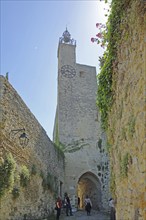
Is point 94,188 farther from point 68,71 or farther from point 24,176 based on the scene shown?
point 24,176

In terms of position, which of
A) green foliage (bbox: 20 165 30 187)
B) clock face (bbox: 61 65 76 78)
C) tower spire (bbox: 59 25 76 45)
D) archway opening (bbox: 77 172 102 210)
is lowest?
archway opening (bbox: 77 172 102 210)

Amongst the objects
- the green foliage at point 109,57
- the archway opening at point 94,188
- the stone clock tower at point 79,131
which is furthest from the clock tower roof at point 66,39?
the green foliage at point 109,57

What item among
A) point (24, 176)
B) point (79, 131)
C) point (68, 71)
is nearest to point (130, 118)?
point (24, 176)

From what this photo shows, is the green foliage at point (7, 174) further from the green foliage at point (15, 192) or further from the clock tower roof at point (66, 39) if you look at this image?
the clock tower roof at point (66, 39)

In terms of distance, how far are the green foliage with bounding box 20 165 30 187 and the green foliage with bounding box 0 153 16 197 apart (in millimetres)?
954

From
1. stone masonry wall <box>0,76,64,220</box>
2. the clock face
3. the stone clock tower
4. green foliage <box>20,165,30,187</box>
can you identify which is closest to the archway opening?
the stone clock tower

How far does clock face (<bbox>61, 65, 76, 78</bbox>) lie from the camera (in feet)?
70.7

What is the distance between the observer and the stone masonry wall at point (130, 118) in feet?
10.1

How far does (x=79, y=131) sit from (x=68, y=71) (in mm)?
4870

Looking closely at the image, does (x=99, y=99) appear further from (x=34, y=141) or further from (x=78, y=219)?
(x=78, y=219)

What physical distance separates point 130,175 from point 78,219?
9.79 meters

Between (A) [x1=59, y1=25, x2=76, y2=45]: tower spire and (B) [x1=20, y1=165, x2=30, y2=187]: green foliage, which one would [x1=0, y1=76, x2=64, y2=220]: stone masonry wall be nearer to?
(B) [x1=20, y1=165, x2=30, y2=187]: green foliage

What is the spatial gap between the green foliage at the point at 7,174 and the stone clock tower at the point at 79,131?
9.90 metres

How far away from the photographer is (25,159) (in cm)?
1009
